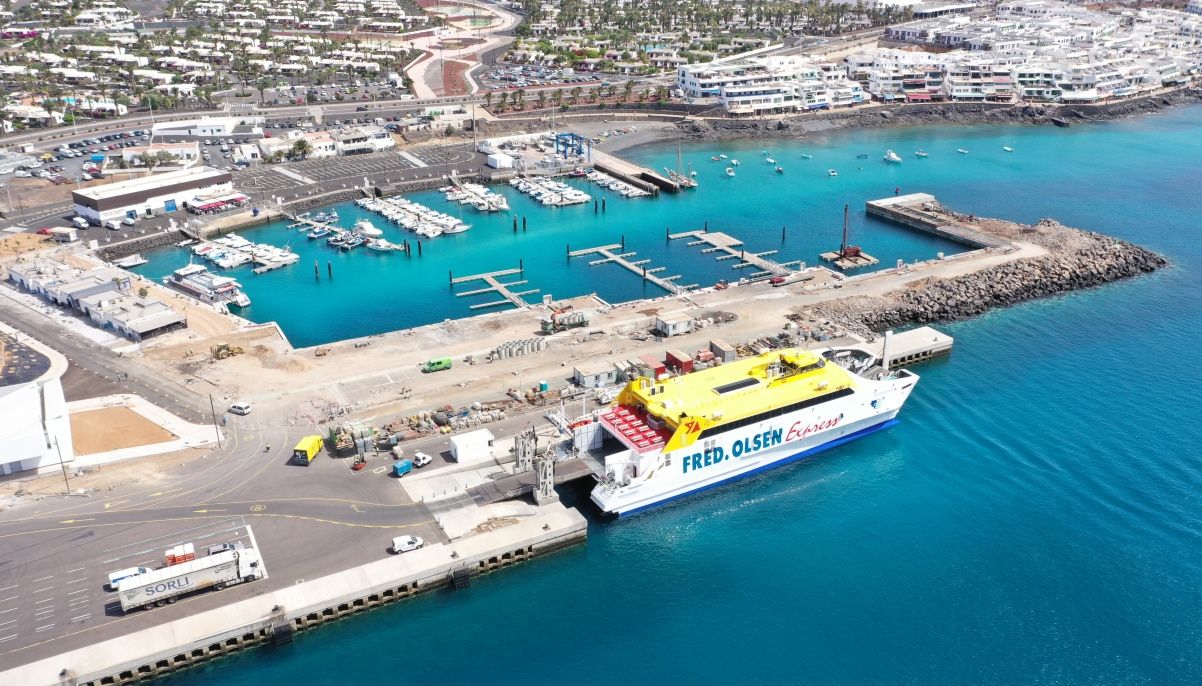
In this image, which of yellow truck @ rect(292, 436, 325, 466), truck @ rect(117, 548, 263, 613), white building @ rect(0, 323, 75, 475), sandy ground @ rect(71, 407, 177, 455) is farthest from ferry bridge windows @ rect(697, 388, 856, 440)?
white building @ rect(0, 323, 75, 475)

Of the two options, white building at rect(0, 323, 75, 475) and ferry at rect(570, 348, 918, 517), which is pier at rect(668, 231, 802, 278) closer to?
ferry at rect(570, 348, 918, 517)

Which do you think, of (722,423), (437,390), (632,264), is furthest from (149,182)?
(722,423)

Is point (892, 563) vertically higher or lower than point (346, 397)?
lower

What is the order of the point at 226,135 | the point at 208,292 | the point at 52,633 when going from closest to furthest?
the point at 52,633 → the point at 208,292 → the point at 226,135

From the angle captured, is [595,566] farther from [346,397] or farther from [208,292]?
[208,292]

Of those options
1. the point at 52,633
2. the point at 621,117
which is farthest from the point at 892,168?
the point at 52,633

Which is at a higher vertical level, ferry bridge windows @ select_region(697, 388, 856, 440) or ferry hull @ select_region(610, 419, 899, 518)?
ferry bridge windows @ select_region(697, 388, 856, 440)
